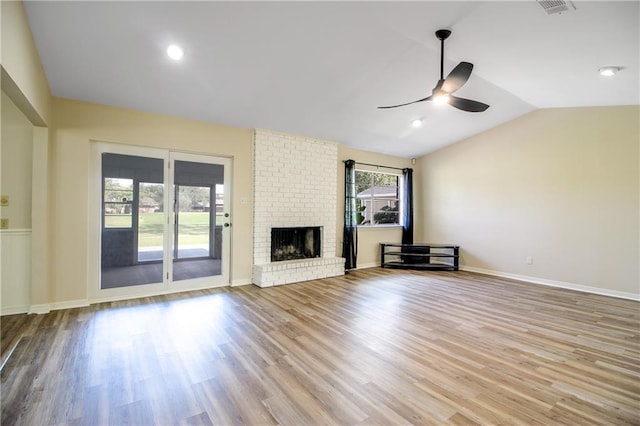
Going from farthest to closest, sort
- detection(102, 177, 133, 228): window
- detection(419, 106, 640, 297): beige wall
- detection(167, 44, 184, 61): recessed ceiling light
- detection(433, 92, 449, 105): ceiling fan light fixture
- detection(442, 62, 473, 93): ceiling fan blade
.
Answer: detection(419, 106, 640, 297): beige wall
detection(102, 177, 133, 228): window
detection(433, 92, 449, 105): ceiling fan light fixture
detection(167, 44, 184, 61): recessed ceiling light
detection(442, 62, 473, 93): ceiling fan blade

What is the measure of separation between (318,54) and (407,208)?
15.3 feet

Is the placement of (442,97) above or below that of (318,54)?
below

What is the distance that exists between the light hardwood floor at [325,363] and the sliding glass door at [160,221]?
1.45 feet

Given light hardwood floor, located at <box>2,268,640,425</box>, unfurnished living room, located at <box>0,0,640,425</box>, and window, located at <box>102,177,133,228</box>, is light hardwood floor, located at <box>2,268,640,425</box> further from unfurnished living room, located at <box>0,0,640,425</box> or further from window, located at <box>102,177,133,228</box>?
window, located at <box>102,177,133,228</box>

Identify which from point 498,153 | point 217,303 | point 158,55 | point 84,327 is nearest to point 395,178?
point 498,153

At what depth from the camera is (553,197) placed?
5.16 m

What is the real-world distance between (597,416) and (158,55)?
4.63 m

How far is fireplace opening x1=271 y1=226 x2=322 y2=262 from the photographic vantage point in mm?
5328

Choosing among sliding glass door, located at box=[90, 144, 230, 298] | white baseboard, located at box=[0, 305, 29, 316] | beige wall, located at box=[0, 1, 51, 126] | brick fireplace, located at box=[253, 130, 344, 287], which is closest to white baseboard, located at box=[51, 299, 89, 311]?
sliding glass door, located at box=[90, 144, 230, 298]

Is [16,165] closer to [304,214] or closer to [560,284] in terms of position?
[304,214]

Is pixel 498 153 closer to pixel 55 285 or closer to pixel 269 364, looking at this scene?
pixel 269 364

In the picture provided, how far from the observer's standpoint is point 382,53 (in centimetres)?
339

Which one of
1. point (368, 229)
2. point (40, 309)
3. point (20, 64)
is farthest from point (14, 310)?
point (368, 229)

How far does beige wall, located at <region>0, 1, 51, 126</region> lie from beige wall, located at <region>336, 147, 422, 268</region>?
14.9 ft
